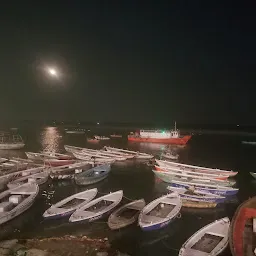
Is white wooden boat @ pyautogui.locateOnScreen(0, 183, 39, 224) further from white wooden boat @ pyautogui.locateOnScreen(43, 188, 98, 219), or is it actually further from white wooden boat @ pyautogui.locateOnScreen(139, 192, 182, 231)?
white wooden boat @ pyautogui.locateOnScreen(139, 192, 182, 231)

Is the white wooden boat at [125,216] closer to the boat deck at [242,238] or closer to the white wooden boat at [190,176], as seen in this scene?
the boat deck at [242,238]

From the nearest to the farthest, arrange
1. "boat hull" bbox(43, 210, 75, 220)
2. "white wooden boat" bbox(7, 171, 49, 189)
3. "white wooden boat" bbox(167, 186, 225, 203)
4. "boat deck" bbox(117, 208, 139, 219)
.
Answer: "boat hull" bbox(43, 210, 75, 220) → "boat deck" bbox(117, 208, 139, 219) → "white wooden boat" bbox(167, 186, 225, 203) → "white wooden boat" bbox(7, 171, 49, 189)

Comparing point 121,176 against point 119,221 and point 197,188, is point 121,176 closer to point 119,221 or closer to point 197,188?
point 197,188

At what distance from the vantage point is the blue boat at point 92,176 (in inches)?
1601

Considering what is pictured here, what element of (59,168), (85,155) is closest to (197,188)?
(59,168)

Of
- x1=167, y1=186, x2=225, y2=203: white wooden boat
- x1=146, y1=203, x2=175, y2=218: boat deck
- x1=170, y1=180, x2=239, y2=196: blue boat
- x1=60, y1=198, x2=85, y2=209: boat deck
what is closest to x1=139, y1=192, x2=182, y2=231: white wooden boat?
x1=146, y1=203, x2=175, y2=218: boat deck

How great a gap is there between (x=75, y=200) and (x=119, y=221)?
840 centimetres

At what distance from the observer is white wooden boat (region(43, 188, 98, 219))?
2734 centimetres

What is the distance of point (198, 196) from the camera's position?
33000 mm

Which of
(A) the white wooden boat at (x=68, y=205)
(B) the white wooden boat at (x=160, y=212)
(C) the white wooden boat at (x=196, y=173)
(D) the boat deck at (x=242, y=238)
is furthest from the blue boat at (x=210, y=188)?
(D) the boat deck at (x=242, y=238)

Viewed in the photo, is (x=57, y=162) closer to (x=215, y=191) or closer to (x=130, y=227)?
(x=130, y=227)

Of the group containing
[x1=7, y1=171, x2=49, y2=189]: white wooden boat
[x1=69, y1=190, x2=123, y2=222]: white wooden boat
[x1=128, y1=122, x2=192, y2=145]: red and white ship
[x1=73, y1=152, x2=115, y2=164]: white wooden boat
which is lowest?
[x1=69, y1=190, x2=123, y2=222]: white wooden boat

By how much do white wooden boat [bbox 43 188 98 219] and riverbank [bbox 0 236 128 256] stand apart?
400 centimetres

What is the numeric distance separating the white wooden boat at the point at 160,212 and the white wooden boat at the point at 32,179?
707 inches
